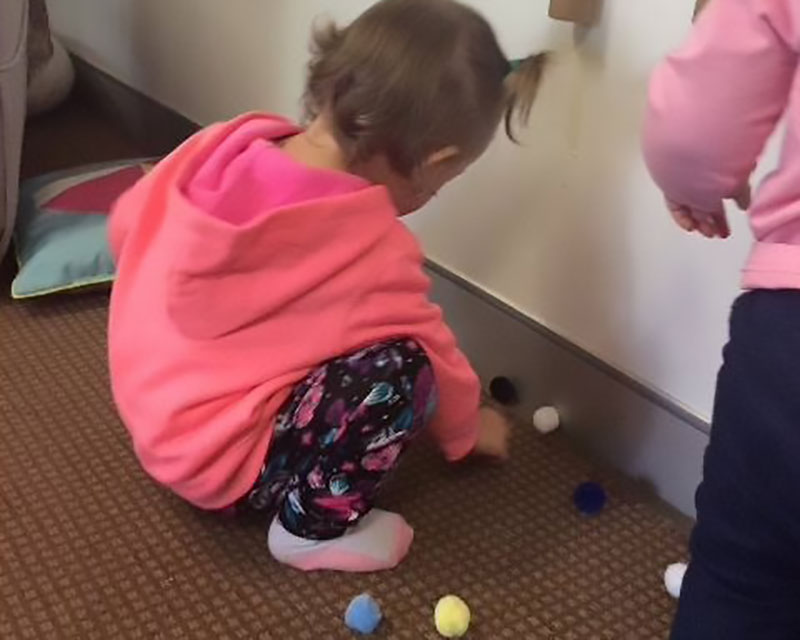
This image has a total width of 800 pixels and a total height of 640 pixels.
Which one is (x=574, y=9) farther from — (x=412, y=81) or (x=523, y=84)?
(x=412, y=81)

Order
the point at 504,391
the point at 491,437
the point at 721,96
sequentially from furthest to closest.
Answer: the point at 504,391 < the point at 491,437 < the point at 721,96

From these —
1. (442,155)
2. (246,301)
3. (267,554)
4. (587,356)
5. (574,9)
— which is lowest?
(267,554)

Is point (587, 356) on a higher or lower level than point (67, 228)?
higher

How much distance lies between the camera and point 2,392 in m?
1.38

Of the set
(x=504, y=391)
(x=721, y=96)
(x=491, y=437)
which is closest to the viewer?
(x=721, y=96)

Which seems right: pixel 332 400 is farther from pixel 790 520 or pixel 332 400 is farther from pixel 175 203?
pixel 790 520

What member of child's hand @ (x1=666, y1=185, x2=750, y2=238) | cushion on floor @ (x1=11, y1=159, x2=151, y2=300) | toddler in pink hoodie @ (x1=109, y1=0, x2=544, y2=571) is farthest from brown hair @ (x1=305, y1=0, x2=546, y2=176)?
cushion on floor @ (x1=11, y1=159, x2=151, y2=300)

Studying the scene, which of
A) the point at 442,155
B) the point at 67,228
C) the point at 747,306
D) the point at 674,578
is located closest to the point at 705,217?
the point at 747,306

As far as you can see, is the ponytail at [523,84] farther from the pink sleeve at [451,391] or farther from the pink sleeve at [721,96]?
the pink sleeve at [721,96]

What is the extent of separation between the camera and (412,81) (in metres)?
1.09

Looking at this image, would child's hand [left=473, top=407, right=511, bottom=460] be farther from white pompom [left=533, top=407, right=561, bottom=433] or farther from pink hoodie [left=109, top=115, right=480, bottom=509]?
pink hoodie [left=109, top=115, right=480, bottom=509]

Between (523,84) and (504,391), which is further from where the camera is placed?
(504,391)

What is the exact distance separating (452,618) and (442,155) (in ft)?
1.32

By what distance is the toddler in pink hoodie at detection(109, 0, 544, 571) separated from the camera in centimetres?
109
